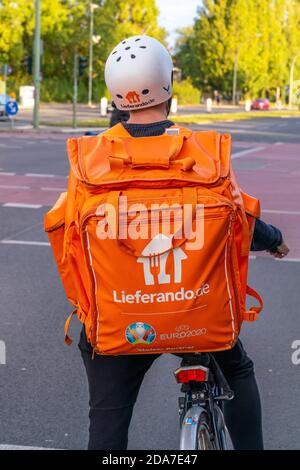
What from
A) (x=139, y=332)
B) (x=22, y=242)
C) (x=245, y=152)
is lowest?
(x=245, y=152)

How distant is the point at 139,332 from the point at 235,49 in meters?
104

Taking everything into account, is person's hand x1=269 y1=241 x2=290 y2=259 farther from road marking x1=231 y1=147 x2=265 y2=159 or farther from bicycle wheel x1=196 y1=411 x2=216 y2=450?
road marking x1=231 y1=147 x2=265 y2=159

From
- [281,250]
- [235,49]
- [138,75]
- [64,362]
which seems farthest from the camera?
[235,49]

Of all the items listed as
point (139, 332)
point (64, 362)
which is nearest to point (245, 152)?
point (64, 362)

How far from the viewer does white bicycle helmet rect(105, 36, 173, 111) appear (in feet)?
9.87

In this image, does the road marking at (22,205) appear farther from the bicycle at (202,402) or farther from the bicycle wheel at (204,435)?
the bicycle wheel at (204,435)

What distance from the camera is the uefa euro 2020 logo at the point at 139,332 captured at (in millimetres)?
2836

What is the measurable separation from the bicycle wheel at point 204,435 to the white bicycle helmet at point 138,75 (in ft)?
3.38

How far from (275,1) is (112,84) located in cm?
12625

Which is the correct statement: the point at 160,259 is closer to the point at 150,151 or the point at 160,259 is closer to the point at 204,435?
the point at 150,151

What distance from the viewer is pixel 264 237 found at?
131 inches

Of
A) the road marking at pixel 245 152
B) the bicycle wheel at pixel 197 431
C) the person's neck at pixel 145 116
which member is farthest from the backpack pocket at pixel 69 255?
the road marking at pixel 245 152

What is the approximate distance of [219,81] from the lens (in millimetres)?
107250

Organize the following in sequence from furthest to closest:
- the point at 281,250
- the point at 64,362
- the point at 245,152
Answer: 1. the point at 245,152
2. the point at 64,362
3. the point at 281,250
